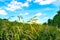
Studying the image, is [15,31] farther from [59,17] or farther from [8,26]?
[59,17]

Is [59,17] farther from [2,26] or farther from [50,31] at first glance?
[2,26]

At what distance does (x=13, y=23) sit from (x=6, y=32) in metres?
0.70

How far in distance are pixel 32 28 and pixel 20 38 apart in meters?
0.71

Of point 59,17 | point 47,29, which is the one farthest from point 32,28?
point 59,17

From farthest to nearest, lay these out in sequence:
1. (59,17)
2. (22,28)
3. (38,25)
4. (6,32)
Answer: (59,17) → (38,25) → (22,28) → (6,32)

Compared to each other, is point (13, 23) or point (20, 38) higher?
point (13, 23)

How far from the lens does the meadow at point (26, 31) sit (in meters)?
8.73

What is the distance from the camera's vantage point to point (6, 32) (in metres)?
8.70

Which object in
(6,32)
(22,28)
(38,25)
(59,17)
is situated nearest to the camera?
(6,32)

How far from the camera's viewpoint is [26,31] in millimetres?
9195

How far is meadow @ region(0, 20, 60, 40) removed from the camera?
28.7 ft

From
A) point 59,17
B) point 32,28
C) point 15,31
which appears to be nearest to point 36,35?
point 32,28

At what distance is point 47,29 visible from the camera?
10180mm

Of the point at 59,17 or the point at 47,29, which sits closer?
the point at 47,29
